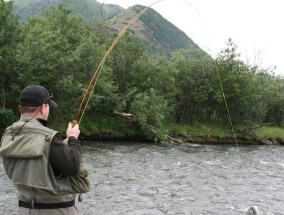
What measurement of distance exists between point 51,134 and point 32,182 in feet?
1.48

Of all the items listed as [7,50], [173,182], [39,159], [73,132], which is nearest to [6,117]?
[7,50]

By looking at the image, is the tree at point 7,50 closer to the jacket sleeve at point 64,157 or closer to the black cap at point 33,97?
the black cap at point 33,97

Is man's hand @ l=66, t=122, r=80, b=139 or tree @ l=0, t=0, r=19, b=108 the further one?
tree @ l=0, t=0, r=19, b=108

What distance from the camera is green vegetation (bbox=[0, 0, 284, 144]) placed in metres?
25.8

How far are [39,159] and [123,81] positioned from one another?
98.1ft

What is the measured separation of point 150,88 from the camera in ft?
105

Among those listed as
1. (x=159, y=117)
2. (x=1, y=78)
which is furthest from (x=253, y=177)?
(x=1, y=78)

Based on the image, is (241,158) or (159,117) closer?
(241,158)

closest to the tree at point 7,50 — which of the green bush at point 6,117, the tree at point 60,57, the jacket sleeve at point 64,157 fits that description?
the tree at point 60,57

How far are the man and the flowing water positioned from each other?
767 cm

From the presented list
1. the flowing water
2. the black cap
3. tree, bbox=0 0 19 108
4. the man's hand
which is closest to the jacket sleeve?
the man's hand

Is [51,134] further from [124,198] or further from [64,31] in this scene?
[64,31]

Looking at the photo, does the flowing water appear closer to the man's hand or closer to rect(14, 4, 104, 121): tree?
rect(14, 4, 104, 121): tree

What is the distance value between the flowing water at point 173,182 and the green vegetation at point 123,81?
3.84m
